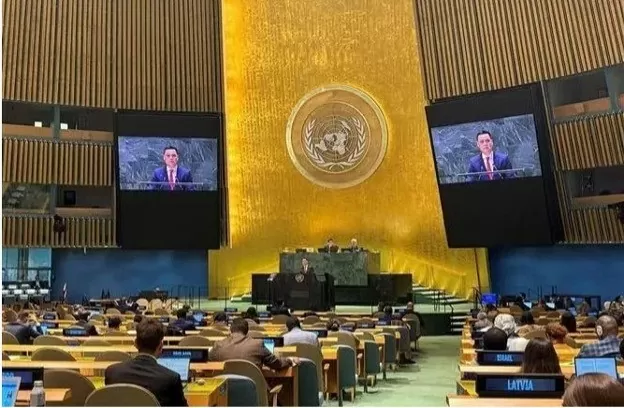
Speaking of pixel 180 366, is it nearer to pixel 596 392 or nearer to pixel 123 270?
pixel 596 392

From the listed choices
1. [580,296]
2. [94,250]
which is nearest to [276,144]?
[94,250]

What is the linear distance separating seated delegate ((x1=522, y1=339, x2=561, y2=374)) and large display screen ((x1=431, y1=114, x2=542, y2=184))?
14380 millimetres

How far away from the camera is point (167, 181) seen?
2066 cm

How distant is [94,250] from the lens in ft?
73.4

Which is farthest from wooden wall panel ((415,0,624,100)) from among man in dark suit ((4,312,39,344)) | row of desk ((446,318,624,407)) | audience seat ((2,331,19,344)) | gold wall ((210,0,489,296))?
audience seat ((2,331,19,344))

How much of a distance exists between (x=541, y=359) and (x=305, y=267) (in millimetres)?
Result: 14091

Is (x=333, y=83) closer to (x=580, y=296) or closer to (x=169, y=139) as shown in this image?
(x=169, y=139)

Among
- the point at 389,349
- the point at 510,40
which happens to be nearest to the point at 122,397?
the point at 389,349

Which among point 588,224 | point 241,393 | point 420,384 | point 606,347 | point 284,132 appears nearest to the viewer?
point 241,393

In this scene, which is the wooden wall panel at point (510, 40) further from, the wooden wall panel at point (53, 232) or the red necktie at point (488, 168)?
the wooden wall panel at point (53, 232)

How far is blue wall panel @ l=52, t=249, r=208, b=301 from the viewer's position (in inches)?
874

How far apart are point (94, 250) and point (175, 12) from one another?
331 inches

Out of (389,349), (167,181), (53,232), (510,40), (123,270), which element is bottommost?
(389,349)

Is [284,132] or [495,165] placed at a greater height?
[284,132]
